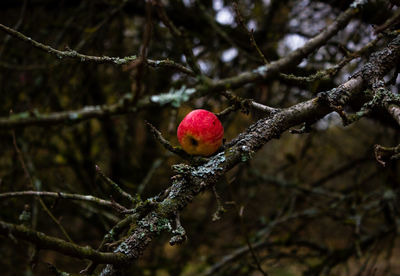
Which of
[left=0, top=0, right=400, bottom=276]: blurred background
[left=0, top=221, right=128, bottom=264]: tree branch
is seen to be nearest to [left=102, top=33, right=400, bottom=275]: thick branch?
[left=0, top=221, right=128, bottom=264]: tree branch

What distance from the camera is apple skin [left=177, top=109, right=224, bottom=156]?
1.19m

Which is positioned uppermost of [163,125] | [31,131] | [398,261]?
[163,125]

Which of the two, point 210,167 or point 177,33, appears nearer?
point 177,33

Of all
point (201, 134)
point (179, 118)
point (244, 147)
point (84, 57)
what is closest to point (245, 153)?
point (244, 147)

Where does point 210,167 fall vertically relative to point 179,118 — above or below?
below

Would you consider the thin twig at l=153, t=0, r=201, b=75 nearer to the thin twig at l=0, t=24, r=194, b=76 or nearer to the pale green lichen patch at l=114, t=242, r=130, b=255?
the thin twig at l=0, t=24, r=194, b=76

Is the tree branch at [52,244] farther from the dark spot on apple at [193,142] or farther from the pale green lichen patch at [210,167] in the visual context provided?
the dark spot on apple at [193,142]

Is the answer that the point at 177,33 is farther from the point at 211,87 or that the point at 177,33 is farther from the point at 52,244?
the point at 52,244

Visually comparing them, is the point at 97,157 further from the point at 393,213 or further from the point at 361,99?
the point at 361,99

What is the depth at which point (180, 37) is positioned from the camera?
0.76 metres

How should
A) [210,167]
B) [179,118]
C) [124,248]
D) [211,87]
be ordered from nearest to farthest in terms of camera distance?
1. [211,87]
2. [124,248]
3. [210,167]
4. [179,118]

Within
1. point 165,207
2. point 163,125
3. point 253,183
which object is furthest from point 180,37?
point 163,125

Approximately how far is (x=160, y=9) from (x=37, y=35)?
8.42ft

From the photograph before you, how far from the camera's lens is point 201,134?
1194mm
